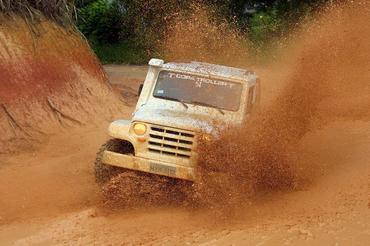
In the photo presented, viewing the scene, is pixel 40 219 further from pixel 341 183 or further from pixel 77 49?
pixel 77 49

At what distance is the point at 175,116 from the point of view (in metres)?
9.52

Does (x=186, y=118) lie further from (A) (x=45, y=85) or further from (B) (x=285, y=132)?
(A) (x=45, y=85)

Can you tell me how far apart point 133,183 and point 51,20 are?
8201 millimetres

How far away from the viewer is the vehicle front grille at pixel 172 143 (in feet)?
30.2

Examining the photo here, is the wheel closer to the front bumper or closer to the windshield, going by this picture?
the front bumper

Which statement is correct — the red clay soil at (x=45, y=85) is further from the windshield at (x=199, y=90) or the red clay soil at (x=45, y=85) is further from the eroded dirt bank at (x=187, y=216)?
the windshield at (x=199, y=90)

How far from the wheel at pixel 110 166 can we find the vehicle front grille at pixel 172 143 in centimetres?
41

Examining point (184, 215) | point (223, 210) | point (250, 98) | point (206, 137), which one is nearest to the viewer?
point (223, 210)

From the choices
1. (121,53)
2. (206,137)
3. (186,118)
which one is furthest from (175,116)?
(121,53)

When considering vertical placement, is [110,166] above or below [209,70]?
below

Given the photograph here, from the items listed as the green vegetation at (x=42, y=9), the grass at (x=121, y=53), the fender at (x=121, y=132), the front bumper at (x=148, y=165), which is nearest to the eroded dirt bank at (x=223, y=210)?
the front bumper at (x=148, y=165)

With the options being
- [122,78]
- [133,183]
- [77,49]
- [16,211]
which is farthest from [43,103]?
[122,78]

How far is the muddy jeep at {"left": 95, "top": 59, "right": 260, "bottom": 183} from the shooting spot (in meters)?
9.15

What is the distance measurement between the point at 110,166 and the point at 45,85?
582 cm
